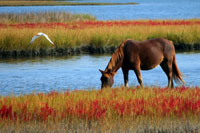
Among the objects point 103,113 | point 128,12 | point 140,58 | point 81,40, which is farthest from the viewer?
point 128,12

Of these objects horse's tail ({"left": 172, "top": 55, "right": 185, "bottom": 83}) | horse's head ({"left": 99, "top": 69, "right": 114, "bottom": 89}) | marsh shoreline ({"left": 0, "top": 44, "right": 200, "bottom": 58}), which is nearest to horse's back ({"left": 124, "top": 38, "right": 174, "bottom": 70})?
horse's tail ({"left": 172, "top": 55, "right": 185, "bottom": 83})

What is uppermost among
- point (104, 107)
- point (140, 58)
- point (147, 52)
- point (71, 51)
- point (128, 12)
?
point (147, 52)

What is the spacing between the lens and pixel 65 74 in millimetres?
16859

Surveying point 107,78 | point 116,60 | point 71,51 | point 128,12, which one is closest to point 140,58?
point 116,60

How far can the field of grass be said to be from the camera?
7.87 metres

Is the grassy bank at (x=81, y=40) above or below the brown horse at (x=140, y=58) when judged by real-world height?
below

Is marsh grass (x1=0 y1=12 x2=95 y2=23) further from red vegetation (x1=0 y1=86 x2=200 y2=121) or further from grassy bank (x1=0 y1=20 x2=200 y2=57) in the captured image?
red vegetation (x1=0 y1=86 x2=200 y2=121)

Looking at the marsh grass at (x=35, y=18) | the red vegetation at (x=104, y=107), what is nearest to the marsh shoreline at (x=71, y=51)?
the marsh grass at (x=35, y=18)

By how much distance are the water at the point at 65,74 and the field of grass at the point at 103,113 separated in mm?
2816

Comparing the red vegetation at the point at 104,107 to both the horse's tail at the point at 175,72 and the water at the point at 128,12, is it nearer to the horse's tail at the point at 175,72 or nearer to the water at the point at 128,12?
the horse's tail at the point at 175,72

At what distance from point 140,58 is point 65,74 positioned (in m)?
5.85

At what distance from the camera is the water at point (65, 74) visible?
14.1m

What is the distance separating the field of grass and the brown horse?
3.63 feet

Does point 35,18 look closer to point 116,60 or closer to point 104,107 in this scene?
point 116,60
